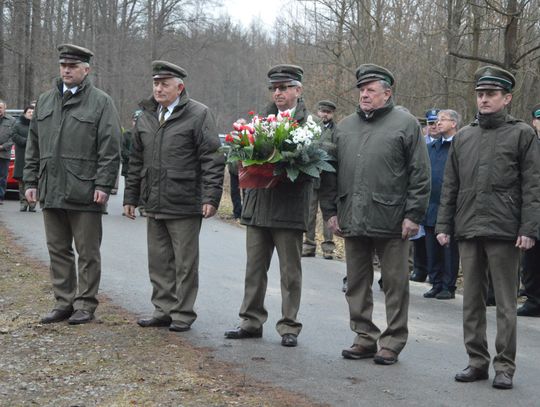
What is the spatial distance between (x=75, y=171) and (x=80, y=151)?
0.19 metres

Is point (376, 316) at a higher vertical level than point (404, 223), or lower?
lower

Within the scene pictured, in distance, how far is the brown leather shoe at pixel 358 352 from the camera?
24.2ft

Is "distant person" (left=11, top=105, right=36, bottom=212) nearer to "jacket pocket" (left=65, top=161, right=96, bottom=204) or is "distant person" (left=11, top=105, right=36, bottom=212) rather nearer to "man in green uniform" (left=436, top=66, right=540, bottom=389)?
"jacket pocket" (left=65, top=161, right=96, bottom=204)

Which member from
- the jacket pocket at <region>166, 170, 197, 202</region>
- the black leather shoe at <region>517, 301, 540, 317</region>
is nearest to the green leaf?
the jacket pocket at <region>166, 170, 197, 202</region>

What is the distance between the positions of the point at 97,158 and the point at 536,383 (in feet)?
14.3

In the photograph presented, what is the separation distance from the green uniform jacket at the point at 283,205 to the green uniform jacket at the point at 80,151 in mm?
1383

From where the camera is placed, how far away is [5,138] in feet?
61.9

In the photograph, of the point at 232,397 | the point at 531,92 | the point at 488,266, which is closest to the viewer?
the point at 232,397

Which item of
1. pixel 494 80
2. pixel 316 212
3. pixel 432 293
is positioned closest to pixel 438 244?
pixel 432 293

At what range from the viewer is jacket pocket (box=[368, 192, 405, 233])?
7203mm

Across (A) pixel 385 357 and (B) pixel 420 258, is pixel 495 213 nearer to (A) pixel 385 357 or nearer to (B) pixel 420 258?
(A) pixel 385 357

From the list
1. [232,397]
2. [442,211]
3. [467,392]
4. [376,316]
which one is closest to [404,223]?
[442,211]

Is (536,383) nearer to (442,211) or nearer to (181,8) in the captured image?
(442,211)

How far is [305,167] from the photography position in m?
7.42
